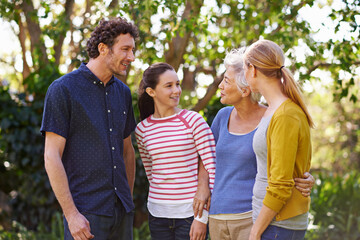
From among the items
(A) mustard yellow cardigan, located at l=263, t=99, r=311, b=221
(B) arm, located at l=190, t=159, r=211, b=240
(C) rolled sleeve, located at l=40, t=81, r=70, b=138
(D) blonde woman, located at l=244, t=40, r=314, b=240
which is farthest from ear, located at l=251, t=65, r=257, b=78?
(C) rolled sleeve, located at l=40, t=81, r=70, b=138

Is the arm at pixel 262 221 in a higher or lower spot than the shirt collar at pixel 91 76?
lower

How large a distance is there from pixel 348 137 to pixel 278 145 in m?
11.3

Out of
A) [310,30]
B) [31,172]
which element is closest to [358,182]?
[310,30]

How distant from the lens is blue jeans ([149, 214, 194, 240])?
9.52 ft

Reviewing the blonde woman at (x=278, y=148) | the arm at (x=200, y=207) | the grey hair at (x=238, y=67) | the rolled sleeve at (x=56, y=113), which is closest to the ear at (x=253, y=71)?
the blonde woman at (x=278, y=148)

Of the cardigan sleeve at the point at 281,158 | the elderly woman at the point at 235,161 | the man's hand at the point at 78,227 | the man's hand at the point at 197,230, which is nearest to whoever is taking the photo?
the cardigan sleeve at the point at 281,158

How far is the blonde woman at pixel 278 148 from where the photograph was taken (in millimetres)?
2158

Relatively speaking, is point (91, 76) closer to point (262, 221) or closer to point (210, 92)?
point (262, 221)

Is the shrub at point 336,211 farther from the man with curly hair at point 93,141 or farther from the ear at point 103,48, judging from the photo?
the ear at point 103,48

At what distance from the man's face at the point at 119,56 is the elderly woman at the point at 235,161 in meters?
0.63

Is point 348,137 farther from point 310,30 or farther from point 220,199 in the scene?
point 220,199

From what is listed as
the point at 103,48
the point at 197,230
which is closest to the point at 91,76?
the point at 103,48

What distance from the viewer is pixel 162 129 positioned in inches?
119

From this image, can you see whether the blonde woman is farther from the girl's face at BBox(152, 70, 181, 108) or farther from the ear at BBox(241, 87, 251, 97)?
the girl's face at BBox(152, 70, 181, 108)
